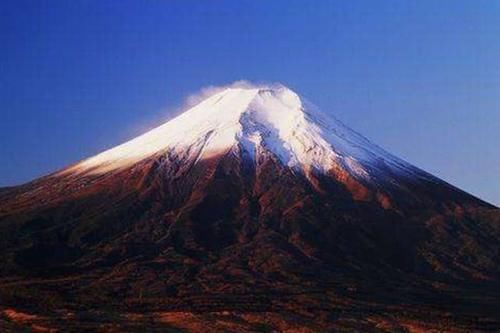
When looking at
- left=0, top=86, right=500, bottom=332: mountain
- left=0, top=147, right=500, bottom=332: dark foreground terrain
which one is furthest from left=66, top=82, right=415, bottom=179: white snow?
left=0, top=147, right=500, bottom=332: dark foreground terrain

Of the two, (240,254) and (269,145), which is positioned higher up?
(269,145)

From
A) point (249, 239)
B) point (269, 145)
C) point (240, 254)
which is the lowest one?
point (240, 254)

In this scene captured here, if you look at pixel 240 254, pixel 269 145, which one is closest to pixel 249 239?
pixel 240 254

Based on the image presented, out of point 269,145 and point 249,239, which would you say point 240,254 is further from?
Answer: point 269,145

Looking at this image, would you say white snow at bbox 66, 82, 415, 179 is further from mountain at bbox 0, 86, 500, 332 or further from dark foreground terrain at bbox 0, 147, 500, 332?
dark foreground terrain at bbox 0, 147, 500, 332

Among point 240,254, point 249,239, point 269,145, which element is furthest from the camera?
point 269,145

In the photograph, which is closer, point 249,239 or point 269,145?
point 249,239

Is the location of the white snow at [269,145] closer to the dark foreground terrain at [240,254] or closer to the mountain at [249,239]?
the mountain at [249,239]

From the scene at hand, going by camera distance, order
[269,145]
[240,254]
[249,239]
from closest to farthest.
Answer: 1. [240,254]
2. [249,239]
3. [269,145]

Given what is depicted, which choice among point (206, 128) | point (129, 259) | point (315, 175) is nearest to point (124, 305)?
point (129, 259)
